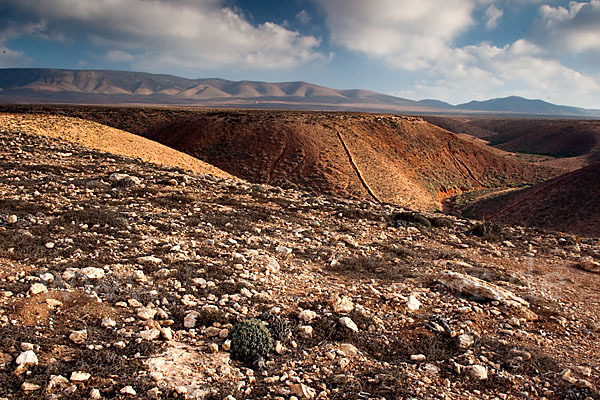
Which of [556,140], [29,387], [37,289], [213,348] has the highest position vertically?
[556,140]

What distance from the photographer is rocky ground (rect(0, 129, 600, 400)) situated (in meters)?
4.17

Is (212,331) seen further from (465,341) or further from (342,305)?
(465,341)

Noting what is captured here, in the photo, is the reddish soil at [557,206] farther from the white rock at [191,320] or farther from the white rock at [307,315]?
the white rock at [191,320]

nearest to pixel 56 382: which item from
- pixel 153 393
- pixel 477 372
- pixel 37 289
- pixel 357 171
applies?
pixel 153 393

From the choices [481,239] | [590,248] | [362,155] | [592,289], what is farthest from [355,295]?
[362,155]

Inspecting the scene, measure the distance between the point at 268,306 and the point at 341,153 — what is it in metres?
32.5

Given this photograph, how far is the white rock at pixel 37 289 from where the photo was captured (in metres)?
4.95

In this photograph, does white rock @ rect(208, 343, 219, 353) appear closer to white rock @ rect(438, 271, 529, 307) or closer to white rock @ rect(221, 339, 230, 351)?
white rock @ rect(221, 339, 230, 351)

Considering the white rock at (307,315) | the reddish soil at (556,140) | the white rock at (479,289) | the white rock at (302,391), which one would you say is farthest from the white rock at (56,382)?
the reddish soil at (556,140)

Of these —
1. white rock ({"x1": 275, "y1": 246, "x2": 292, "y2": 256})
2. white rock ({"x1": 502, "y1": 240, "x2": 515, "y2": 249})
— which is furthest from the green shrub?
white rock ({"x1": 502, "y1": 240, "x2": 515, "y2": 249})

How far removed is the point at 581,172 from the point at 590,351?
108ft

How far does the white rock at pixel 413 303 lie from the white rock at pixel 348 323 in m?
1.44

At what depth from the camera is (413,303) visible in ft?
21.5

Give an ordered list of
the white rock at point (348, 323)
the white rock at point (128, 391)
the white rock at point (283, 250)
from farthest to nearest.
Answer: the white rock at point (283, 250)
the white rock at point (348, 323)
the white rock at point (128, 391)
